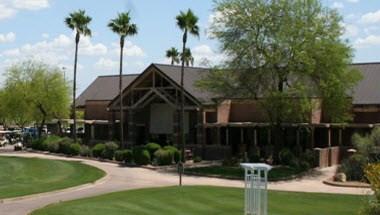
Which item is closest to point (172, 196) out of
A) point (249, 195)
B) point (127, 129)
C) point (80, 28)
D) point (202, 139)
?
point (249, 195)

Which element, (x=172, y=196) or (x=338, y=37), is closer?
(x=172, y=196)

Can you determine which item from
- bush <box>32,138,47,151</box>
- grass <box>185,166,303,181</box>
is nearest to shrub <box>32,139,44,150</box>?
bush <box>32,138,47,151</box>

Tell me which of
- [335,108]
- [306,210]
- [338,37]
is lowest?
[306,210]

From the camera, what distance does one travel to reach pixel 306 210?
23641 mm

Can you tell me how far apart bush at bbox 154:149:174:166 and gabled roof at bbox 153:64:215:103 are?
21.7ft

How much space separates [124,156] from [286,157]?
12.0m

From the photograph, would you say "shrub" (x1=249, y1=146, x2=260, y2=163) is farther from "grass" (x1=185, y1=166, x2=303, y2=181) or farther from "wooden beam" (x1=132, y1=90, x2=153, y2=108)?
"wooden beam" (x1=132, y1=90, x2=153, y2=108)

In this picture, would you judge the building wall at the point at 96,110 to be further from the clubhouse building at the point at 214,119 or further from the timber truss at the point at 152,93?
the timber truss at the point at 152,93

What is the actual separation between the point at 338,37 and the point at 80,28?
88.6 feet

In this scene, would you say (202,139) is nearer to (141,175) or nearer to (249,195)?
(141,175)

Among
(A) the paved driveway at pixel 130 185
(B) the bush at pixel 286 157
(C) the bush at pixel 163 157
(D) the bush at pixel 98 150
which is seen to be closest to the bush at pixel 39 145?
(D) the bush at pixel 98 150

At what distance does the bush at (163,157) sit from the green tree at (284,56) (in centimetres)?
602

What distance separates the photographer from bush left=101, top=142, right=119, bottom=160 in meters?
50.7

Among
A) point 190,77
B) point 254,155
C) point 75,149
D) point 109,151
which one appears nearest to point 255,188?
point 254,155
